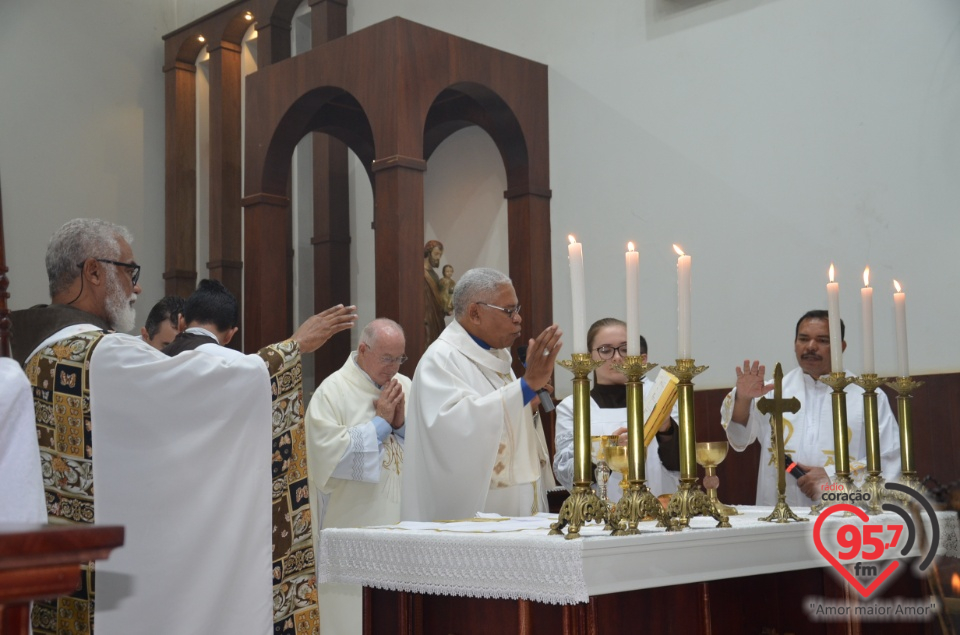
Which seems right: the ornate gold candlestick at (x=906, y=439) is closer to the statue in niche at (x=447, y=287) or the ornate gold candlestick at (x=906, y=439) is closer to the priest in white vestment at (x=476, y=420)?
the priest in white vestment at (x=476, y=420)

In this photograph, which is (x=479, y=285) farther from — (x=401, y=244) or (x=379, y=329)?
(x=401, y=244)

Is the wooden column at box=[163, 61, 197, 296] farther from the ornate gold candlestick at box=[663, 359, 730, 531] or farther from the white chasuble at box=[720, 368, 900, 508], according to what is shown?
the ornate gold candlestick at box=[663, 359, 730, 531]

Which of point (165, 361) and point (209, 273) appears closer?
point (165, 361)

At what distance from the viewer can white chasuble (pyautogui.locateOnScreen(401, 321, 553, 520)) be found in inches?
165

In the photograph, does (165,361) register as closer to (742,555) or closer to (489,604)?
(489,604)

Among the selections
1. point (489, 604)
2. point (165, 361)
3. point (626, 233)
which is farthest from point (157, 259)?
point (489, 604)

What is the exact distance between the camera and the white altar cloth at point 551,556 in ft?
8.87

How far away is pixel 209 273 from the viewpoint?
31.6 ft

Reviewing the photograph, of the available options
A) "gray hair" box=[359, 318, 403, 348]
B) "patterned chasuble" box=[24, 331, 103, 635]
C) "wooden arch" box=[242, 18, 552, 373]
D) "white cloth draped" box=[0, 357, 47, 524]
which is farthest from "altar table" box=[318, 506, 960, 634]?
"wooden arch" box=[242, 18, 552, 373]

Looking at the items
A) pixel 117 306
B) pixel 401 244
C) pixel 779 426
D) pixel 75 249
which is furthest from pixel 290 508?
pixel 401 244

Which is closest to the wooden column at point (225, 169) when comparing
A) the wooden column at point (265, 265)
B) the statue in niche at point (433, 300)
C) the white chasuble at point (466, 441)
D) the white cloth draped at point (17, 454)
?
the wooden column at point (265, 265)

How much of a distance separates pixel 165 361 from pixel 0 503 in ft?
4.07

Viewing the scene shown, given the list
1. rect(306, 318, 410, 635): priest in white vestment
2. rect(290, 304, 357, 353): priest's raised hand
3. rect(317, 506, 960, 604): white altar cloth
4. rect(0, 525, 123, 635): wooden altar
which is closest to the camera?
rect(0, 525, 123, 635): wooden altar

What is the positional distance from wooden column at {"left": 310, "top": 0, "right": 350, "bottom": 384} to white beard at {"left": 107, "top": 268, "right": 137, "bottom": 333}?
4.68 meters
